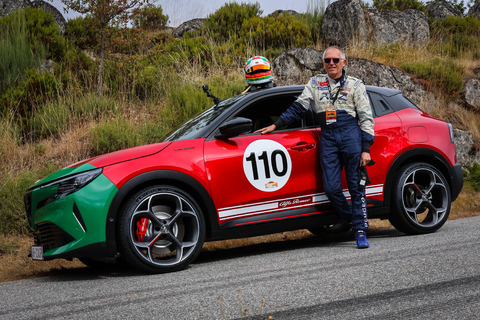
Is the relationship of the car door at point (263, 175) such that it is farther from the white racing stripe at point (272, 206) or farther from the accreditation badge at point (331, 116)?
the accreditation badge at point (331, 116)

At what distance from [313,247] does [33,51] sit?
35.0 ft

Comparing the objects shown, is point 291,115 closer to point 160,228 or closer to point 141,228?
point 160,228

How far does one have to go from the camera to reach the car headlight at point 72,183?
16.4 ft

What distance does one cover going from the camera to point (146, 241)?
5.05m

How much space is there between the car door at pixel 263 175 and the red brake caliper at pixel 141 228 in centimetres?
69

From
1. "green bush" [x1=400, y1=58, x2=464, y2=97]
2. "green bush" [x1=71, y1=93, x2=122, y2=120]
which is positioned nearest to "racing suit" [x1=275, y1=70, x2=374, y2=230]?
"green bush" [x1=71, y1=93, x2=122, y2=120]

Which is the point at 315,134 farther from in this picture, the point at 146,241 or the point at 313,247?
Answer: the point at 146,241

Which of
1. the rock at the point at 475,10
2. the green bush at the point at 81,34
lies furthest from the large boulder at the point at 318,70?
the rock at the point at 475,10

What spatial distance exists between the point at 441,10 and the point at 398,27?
5923 mm

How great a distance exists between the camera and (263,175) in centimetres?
555

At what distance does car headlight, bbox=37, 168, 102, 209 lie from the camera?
16.4 feet

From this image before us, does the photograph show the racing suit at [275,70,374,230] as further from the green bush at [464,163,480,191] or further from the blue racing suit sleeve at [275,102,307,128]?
the green bush at [464,163,480,191]


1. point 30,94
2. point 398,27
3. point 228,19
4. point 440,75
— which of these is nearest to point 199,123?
point 30,94

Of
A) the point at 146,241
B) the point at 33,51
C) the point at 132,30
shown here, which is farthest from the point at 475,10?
the point at 146,241
